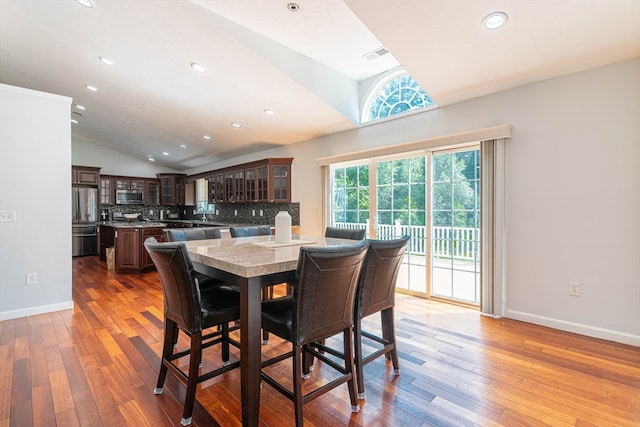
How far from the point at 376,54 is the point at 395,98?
2.39ft

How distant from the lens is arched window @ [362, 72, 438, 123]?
4012mm

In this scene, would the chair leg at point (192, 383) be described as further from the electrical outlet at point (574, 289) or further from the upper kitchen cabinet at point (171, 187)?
the upper kitchen cabinet at point (171, 187)

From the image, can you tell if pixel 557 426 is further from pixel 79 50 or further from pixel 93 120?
pixel 93 120

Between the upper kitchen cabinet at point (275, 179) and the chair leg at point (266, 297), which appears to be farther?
the upper kitchen cabinet at point (275, 179)

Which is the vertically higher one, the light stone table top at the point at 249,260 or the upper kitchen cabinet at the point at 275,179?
the upper kitchen cabinet at the point at 275,179

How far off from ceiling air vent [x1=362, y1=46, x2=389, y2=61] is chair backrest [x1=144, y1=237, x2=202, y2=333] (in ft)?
10.6

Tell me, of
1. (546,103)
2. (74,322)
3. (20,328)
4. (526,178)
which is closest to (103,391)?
(74,322)

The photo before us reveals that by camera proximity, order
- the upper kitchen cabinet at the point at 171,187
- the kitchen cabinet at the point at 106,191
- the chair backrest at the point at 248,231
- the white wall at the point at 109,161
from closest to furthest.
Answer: the chair backrest at the point at 248,231 < the white wall at the point at 109,161 < the kitchen cabinet at the point at 106,191 < the upper kitchen cabinet at the point at 171,187

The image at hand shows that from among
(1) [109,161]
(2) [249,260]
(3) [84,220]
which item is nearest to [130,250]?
(3) [84,220]

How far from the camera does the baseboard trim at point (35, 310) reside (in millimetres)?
3291

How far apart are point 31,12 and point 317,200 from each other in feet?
13.6

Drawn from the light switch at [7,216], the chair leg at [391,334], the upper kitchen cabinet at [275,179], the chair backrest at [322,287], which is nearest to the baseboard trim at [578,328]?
the chair leg at [391,334]

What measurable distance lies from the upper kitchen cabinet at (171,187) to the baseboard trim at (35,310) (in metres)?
5.67

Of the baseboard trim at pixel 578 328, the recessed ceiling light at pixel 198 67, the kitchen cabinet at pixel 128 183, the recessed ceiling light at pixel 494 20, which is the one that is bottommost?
the baseboard trim at pixel 578 328
